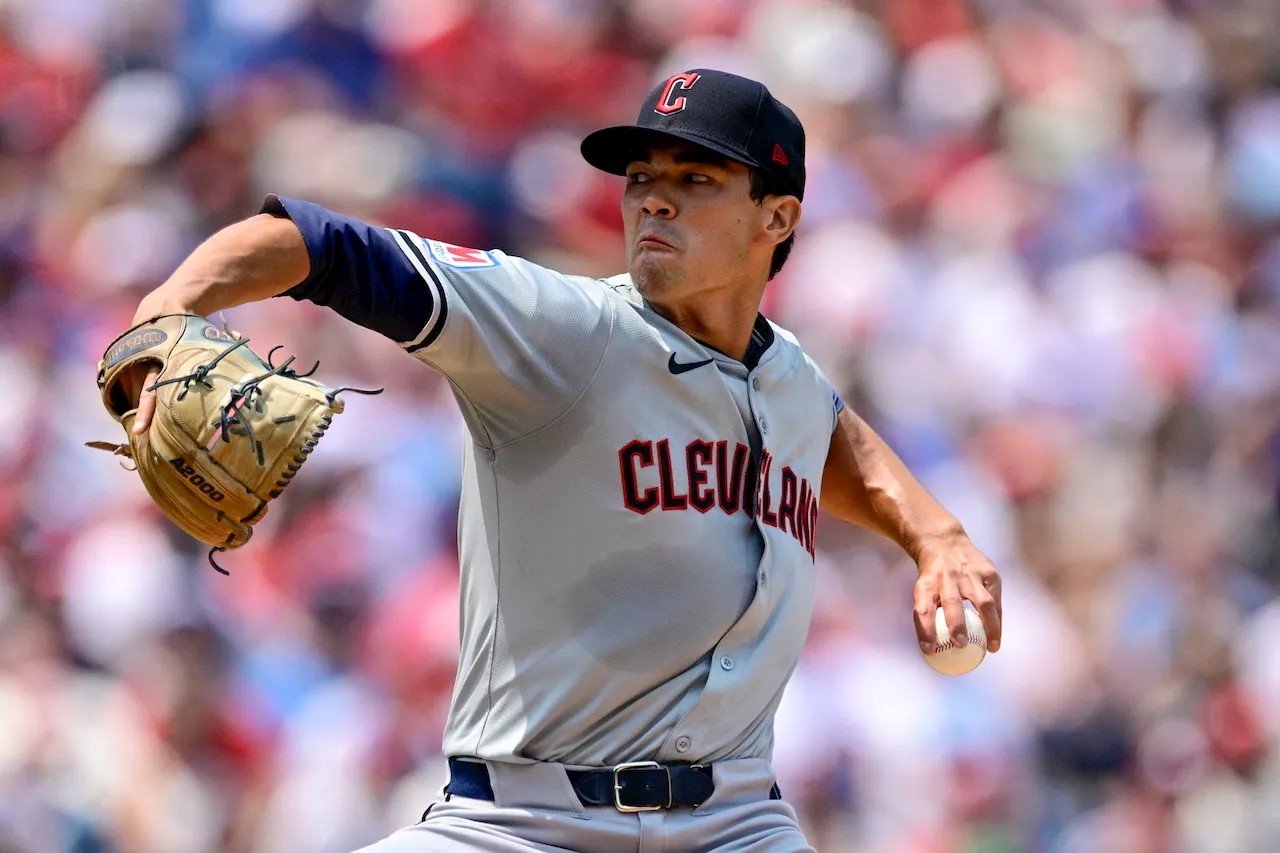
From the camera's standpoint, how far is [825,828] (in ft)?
17.5

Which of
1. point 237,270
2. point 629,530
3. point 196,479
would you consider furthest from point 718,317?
point 196,479

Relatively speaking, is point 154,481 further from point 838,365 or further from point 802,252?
point 802,252

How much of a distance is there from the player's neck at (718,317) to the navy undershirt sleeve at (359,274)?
0.59m

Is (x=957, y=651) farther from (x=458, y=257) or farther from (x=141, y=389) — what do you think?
(x=141, y=389)

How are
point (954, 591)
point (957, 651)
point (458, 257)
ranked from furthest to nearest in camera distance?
point (954, 591) < point (957, 651) < point (458, 257)

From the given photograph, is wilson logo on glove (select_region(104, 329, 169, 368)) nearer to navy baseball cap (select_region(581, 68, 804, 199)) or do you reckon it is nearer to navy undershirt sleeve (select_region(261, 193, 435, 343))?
navy undershirt sleeve (select_region(261, 193, 435, 343))

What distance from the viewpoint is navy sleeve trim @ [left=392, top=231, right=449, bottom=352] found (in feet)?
8.19

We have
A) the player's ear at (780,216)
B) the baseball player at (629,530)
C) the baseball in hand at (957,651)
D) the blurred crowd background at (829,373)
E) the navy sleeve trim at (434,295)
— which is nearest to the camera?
the navy sleeve trim at (434,295)

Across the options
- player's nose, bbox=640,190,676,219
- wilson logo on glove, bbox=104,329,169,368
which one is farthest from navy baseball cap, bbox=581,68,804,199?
wilson logo on glove, bbox=104,329,169,368

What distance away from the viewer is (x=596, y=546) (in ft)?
8.99

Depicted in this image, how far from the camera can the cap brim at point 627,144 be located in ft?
9.58

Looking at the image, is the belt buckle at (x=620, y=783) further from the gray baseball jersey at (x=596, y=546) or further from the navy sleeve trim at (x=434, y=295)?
the navy sleeve trim at (x=434, y=295)

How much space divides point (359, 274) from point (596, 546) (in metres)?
0.63

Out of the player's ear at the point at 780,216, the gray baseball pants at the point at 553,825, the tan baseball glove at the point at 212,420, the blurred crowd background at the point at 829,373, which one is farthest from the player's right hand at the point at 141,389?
the blurred crowd background at the point at 829,373
